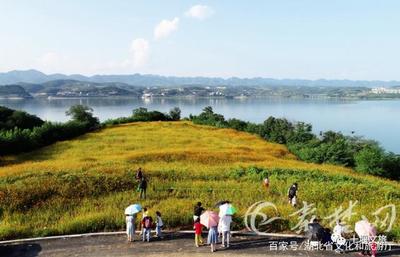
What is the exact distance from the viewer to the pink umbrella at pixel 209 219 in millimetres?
19344

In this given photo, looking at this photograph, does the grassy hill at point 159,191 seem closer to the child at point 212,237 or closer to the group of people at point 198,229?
the group of people at point 198,229

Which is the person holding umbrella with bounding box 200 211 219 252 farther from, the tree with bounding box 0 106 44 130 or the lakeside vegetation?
the tree with bounding box 0 106 44 130

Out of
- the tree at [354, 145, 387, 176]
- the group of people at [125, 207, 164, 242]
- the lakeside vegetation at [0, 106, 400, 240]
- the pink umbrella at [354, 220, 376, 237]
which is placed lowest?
the tree at [354, 145, 387, 176]

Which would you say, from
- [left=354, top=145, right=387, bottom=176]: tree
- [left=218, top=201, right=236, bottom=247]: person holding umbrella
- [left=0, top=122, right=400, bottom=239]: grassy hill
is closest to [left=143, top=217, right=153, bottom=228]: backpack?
[left=0, top=122, right=400, bottom=239]: grassy hill

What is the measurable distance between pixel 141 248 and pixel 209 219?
330 centimetres

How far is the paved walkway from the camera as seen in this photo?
19.0 m

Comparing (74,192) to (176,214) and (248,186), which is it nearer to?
(176,214)

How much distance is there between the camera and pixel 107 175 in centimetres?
3328

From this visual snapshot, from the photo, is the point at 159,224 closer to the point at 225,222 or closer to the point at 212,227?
the point at 212,227

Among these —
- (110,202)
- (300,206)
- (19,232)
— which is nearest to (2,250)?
(19,232)

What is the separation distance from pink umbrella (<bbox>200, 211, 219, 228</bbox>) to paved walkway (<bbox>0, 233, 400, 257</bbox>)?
42.5 inches

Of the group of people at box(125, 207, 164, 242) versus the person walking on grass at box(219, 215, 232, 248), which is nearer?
the person walking on grass at box(219, 215, 232, 248)

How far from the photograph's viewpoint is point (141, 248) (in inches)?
782

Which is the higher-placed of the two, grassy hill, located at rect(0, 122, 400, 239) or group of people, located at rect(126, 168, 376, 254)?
group of people, located at rect(126, 168, 376, 254)
